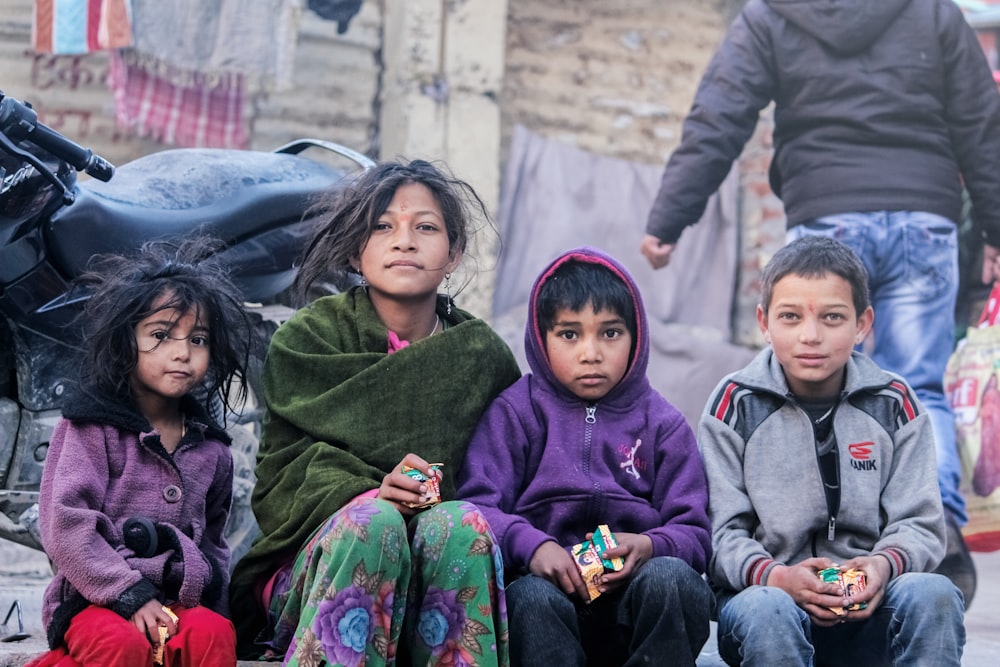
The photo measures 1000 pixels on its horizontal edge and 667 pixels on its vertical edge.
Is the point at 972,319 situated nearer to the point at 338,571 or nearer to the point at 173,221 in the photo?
the point at 173,221

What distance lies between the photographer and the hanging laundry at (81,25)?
5078 mm

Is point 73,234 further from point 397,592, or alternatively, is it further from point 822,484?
point 822,484

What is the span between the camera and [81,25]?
5109 millimetres

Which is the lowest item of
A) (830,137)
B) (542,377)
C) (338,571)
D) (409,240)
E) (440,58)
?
(338,571)

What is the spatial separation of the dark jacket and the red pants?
11.3 ft

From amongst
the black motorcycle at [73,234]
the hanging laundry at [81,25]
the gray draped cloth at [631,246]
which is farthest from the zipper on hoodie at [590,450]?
the hanging laundry at [81,25]

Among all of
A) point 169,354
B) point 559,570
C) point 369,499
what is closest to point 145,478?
point 169,354

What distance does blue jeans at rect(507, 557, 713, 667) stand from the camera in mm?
2244

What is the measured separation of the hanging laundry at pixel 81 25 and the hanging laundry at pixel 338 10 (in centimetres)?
88

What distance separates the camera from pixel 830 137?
197 inches

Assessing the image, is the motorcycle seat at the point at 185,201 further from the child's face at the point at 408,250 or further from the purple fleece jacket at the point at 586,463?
the purple fleece jacket at the point at 586,463

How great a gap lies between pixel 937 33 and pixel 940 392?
1395mm

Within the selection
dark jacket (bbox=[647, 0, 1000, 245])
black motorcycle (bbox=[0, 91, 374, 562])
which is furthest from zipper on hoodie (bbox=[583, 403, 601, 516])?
dark jacket (bbox=[647, 0, 1000, 245])

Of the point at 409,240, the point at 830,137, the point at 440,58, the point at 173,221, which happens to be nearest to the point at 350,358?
the point at 409,240
